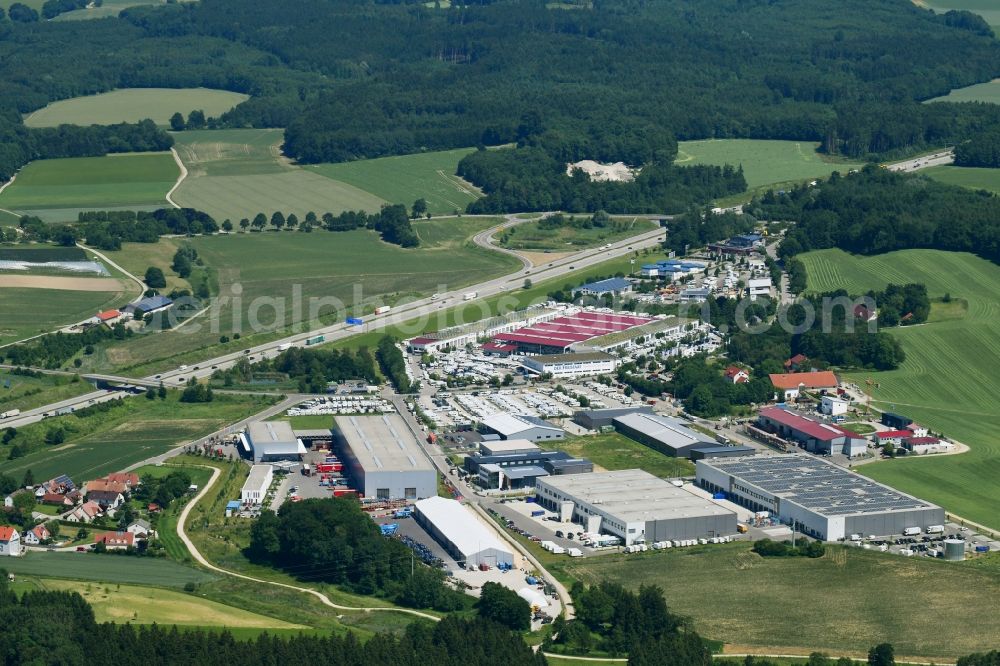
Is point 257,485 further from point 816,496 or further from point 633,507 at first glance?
point 816,496

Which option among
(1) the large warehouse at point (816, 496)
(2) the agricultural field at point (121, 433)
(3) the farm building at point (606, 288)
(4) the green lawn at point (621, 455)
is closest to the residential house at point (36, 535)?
(2) the agricultural field at point (121, 433)

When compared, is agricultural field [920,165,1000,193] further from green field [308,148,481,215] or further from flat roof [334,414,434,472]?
flat roof [334,414,434,472]

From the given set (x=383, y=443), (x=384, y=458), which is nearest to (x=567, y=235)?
(x=383, y=443)

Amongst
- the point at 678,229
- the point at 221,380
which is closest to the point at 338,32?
the point at 678,229

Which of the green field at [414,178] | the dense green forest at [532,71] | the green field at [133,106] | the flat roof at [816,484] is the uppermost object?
the dense green forest at [532,71]

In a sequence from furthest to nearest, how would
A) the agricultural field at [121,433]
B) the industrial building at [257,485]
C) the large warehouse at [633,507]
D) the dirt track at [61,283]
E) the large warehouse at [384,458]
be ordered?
the dirt track at [61,283]
the agricultural field at [121,433]
the large warehouse at [384,458]
the industrial building at [257,485]
the large warehouse at [633,507]

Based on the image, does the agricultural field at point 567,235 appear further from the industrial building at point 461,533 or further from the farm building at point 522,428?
the industrial building at point 461,533

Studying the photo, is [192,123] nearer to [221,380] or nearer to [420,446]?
[221,380]
